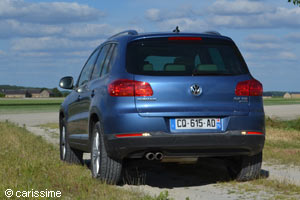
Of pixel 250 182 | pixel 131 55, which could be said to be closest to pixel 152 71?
pixel 131 55

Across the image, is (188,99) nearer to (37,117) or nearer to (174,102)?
(174,102)

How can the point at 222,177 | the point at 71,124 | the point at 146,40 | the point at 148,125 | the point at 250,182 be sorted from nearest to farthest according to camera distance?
the point at 148,125
the point at 146,40
the point at 250,182
the point at 222,177
the point at 71,124

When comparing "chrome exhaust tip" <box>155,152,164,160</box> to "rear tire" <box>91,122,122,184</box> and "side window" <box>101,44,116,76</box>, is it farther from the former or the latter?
"side window" <box>101,44,116,76</box>

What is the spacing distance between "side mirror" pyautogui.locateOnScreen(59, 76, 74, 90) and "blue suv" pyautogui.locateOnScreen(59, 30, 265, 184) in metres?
2.15

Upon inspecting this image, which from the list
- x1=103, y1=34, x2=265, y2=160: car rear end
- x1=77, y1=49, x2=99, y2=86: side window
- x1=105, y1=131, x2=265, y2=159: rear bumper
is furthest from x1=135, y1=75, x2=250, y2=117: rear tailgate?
x1=77, y1=49, x2=99, y2=86: side window

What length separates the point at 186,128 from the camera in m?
7.18

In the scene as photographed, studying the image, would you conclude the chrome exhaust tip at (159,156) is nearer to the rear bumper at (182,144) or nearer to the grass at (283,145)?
the rear bumper at (182,144)

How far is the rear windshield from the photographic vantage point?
7.40 metres

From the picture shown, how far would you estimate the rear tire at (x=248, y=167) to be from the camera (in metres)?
8.14

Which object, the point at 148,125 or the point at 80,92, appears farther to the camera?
the point at 80,92

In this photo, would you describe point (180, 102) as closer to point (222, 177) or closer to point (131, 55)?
point (131, 55)

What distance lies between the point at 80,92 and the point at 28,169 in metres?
1.42

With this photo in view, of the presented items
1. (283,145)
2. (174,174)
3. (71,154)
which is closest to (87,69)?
(71,154)

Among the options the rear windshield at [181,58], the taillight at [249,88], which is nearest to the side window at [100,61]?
the rear windshield at [181,58]
